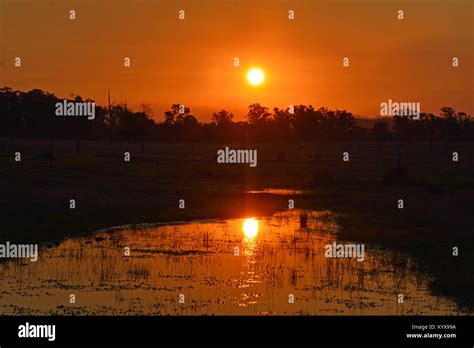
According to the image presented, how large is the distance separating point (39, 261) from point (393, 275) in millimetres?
11728

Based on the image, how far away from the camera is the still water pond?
1958 cm

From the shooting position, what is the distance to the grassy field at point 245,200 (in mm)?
29750

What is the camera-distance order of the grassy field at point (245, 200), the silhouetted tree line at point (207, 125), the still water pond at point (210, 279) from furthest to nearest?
the silhouetted tree line at point (207, 125), the grassy field at point (245, 200), the still water pond at point (210, 279)

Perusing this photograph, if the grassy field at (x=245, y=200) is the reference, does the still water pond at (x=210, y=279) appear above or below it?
below

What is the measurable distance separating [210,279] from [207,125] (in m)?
140

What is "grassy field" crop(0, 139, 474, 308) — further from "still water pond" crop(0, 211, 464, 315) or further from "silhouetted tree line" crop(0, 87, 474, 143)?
"silhouetted tree line" crop(0, 87, 474, 143)

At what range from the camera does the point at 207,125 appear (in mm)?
162000

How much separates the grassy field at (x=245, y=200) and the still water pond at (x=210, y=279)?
63.4 inches

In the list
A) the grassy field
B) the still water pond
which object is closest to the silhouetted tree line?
the grassy field

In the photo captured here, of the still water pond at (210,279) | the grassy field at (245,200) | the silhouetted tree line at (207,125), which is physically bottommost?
the still water pond at (210,279)

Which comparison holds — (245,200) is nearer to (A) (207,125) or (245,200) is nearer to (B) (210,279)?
(B) (210,279)

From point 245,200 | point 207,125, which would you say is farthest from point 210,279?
point 207,125

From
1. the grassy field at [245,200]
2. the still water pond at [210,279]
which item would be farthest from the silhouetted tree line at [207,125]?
the still water pond at [210,279]

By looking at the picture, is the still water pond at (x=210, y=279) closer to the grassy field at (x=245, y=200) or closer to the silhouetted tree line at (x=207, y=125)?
the grassy field at (x=245, y=200)
